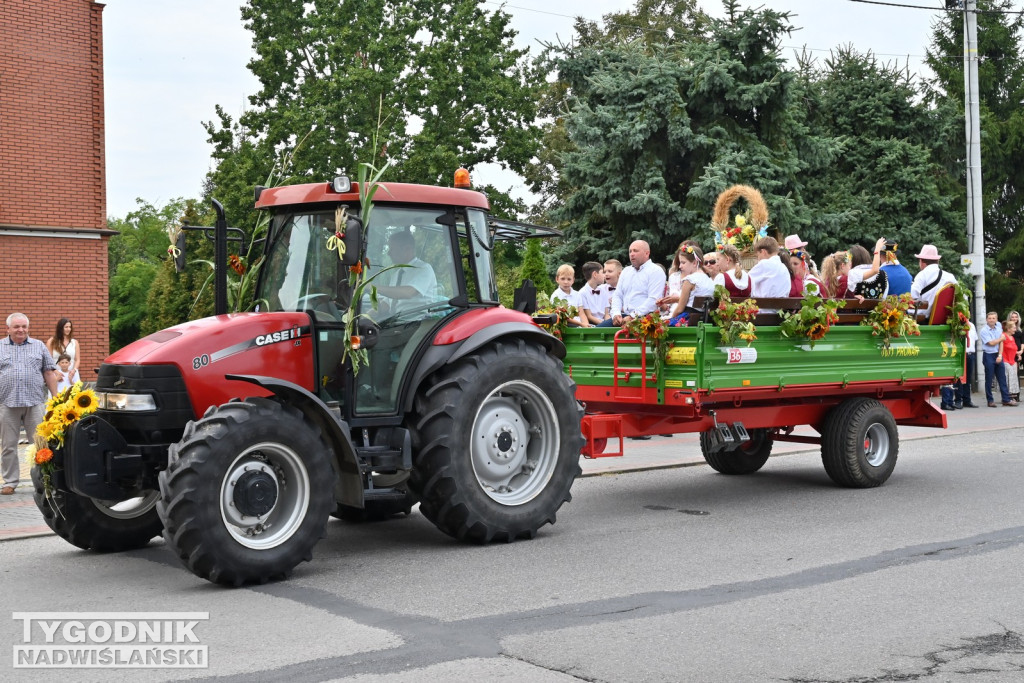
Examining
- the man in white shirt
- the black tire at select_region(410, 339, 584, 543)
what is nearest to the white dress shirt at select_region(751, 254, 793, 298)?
the man in white shirt

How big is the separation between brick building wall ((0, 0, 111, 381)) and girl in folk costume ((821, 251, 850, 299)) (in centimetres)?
1258

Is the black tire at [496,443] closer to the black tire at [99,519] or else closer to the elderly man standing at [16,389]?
the black tire at [99,519]

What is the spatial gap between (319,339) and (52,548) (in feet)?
8.46

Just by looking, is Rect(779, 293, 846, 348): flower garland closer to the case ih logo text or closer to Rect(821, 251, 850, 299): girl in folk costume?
Rect(821, 251, 850, 299): girl in folk costume

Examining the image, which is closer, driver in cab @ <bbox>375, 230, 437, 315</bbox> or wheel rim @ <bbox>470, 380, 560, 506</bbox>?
driver in cab @ <bbox>375, 230, 437, 315</bbox>

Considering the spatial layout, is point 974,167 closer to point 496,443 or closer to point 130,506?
point 496,443

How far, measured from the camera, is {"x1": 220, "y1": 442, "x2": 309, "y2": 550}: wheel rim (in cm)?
645

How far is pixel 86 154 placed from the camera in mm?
18344

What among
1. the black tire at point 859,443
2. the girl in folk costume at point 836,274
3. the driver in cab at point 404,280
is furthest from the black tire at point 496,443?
the girl in folk costume at point 836,274

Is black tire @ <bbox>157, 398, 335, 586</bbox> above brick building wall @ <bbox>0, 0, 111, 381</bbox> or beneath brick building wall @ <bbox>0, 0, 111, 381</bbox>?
beneath

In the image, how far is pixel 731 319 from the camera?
8695mm

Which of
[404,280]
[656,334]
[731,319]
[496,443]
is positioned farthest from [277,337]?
[731,319]

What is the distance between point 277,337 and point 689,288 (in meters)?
3.75

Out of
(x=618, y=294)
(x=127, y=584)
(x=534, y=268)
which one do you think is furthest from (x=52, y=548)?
(x=534, y=268)
